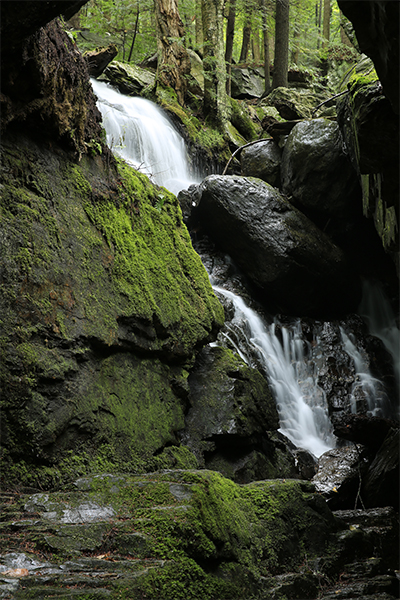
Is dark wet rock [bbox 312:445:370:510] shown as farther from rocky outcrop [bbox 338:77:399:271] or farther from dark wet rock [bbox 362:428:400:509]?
rocky outcrop [bbox 338:77:399:271]

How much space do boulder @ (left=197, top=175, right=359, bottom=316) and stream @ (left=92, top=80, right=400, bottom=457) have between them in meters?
0.87

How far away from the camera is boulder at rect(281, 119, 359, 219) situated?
34.8 ft

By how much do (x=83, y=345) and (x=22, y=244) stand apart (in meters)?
1.07

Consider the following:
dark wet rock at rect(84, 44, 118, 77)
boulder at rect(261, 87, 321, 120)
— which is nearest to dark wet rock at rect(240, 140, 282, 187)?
boulder at rect(261, 87, 321, 120)

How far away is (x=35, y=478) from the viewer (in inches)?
133

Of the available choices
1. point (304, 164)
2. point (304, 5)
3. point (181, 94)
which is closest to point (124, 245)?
point (304, 164)

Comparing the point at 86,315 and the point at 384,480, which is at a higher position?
the point at 86,315

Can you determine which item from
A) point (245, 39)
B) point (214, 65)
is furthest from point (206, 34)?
point (245, 39)

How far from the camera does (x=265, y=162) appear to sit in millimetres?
12602

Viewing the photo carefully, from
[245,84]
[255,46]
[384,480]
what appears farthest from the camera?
[255,46]

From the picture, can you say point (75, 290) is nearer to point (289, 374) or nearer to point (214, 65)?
point (289, 374)

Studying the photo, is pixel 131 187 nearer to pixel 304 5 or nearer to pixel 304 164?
pixel 304 164

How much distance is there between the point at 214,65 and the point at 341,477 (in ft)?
46.4

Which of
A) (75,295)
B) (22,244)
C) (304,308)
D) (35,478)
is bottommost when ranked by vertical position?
(304,308)
